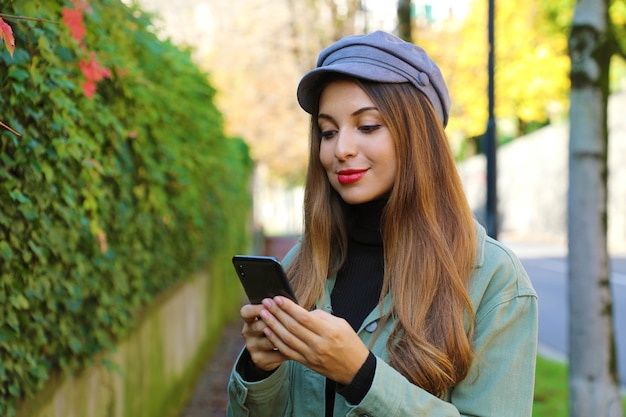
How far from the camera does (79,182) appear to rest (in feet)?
11.7

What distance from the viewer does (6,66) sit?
276 cm

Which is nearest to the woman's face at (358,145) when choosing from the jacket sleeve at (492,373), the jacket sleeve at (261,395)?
the jacket sleeve at (492,373)

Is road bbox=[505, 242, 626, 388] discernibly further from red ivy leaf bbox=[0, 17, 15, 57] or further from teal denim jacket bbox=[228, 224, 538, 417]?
red ivy leaf bbox=[0, 17, 15, 57]

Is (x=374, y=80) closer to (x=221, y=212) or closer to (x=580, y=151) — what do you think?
(x=580, y=151)

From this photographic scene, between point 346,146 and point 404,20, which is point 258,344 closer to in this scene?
point 346,146

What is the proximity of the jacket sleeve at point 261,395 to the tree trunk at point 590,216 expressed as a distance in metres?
3.61

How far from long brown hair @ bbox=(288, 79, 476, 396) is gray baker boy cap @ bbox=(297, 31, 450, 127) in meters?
→ 0.04

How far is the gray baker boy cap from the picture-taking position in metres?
2.20

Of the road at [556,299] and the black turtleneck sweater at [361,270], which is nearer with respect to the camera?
the black turtleneck sweater at [361,270]

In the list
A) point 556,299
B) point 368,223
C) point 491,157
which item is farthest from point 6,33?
point 556,299

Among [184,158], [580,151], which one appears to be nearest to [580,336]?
[580,151]

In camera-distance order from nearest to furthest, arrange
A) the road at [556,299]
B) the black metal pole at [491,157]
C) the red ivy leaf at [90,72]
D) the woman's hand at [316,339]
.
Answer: the woman's hand at [316,339] → the red ivy leaf at [90,72] → the black metal pole at [491,157] → the road at [556,299]

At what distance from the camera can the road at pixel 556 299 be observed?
10.6 meters

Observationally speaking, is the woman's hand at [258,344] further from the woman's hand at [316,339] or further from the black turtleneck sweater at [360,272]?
A: the black turtleneck sweater at [360,272]
